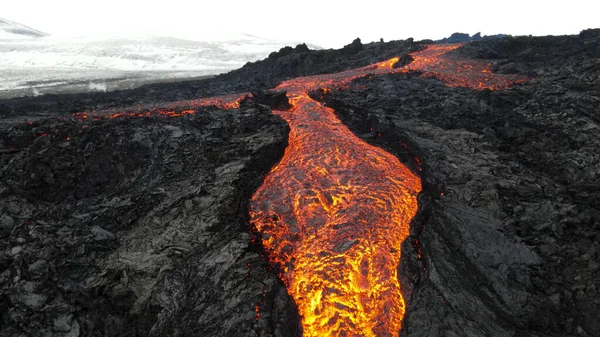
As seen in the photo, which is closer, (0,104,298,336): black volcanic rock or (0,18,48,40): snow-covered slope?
(0,104,298,336): black volcanic rock

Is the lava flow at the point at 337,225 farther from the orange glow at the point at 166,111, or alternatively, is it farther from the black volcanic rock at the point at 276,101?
the orange glow at the point at 166,111

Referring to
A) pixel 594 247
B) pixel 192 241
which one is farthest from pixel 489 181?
pixel 192 241

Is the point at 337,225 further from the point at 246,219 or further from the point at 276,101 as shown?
the point at 276,101

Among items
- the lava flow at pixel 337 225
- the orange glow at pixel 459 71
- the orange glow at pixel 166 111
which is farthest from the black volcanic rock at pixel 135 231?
the orange glow at pixel 459 71

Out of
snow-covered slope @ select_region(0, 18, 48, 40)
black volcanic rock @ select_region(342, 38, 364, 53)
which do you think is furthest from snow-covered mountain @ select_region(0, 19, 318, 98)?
black volcanic rock @ select_region(342, 38, 364, 53)

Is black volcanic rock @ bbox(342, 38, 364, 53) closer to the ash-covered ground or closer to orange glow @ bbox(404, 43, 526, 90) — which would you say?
orange glow @ bbox(404, 43, 526, 90)

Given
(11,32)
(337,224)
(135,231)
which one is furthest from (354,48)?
(11,32)

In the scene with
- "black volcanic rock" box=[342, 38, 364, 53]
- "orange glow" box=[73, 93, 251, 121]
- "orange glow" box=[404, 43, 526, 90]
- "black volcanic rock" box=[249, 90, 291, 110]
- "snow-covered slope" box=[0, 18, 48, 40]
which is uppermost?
"snow-covered slope" box=[0, 18, 48, 40]
